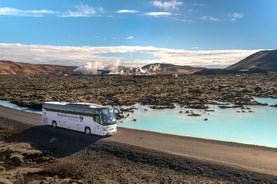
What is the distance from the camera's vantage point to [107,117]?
1560 inches

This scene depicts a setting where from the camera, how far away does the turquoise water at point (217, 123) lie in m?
45.7

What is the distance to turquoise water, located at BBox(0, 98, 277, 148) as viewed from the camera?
45688 millimetres

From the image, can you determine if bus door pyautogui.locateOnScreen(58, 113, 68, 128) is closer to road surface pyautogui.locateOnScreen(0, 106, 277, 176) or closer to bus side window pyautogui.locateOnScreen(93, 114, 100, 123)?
bus side window pyautogui.locateOnScreen(93, 114, 100, 123)

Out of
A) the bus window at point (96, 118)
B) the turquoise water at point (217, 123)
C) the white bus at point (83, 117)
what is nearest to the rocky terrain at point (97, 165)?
the white bus at point (83, 117)

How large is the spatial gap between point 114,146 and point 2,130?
1962cm

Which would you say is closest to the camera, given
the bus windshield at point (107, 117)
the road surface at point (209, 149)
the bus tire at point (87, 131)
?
the road surface at point (209, 149)

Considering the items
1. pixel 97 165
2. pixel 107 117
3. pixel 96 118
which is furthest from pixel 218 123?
pixel 97 165

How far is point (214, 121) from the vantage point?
5647 centimetres

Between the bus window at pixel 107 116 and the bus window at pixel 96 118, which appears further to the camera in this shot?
the bus window at pixel 107 116

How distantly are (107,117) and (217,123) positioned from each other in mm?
21509

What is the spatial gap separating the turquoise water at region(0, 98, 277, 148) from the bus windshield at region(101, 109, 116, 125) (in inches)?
397

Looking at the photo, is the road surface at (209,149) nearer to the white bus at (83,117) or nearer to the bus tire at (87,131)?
the white bus at (83,117)

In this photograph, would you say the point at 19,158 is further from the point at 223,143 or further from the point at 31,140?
the point at 223,143

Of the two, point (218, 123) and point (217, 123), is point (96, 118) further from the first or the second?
point (218, 123)
